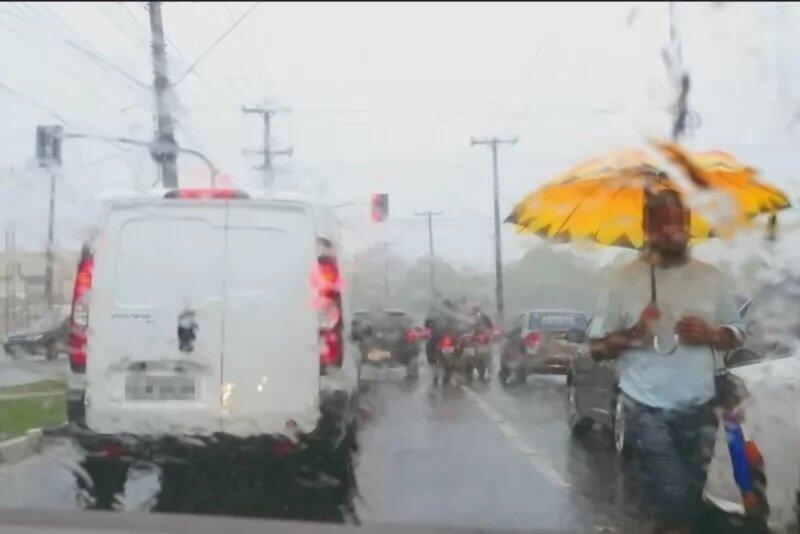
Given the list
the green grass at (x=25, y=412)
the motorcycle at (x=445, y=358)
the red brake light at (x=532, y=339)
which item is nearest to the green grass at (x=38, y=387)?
the green grass at (x=25, y=412)

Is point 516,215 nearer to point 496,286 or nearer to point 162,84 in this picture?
point 496,286

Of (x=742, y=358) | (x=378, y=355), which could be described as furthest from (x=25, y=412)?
(x=742, y=358)

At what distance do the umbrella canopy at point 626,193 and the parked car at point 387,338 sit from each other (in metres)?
1.63

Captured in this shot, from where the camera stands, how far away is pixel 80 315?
617cm

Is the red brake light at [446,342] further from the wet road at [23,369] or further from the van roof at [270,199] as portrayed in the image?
the wet road at [23,369]

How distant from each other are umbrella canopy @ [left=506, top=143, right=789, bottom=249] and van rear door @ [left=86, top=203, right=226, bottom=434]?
1.72 meters

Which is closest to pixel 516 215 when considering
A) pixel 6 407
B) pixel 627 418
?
pixel 627 418

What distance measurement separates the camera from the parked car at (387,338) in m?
7.02

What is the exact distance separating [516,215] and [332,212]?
1.22 m

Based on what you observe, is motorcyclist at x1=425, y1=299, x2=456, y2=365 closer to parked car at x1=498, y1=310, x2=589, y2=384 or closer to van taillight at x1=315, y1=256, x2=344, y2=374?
parked car at x1=498, y1=310, x2=589, y2=384

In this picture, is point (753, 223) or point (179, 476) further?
point (179, 476)

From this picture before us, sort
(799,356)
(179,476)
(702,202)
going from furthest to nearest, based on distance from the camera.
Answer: (179,476) → (799,356) → (702,202)

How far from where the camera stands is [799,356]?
583 cm

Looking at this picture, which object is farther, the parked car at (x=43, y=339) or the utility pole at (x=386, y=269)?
the utility pole at (x=386, y=269)
